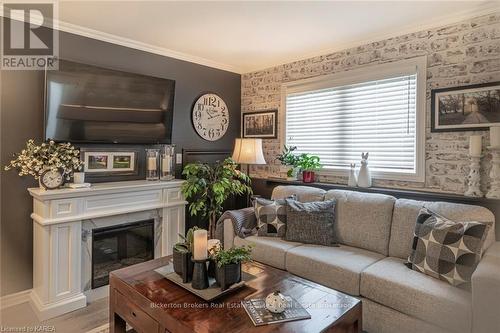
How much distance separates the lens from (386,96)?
10.2ft

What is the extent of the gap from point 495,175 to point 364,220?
106 centimetres

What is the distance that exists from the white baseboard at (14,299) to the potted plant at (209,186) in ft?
5.50

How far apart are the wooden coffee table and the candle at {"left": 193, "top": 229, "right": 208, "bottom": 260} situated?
22 cm

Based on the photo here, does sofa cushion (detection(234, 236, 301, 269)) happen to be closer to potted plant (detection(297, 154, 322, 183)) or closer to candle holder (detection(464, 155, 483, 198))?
potted plant (detection(297, 154, 322, 183))

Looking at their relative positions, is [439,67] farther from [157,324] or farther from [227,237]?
[157,324]

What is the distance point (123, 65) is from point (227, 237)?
84.9 inches

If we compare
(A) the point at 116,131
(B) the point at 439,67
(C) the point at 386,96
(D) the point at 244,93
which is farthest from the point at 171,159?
(B) the point at 439,67

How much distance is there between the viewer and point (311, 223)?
279 cm

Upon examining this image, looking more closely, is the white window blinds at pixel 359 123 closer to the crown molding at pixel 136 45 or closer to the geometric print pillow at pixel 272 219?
the geometric print pillow at pixel 272 219

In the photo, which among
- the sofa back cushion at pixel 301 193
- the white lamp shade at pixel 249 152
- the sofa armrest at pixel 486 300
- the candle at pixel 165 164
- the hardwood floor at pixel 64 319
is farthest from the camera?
the white lamp shade at pixel 249 152

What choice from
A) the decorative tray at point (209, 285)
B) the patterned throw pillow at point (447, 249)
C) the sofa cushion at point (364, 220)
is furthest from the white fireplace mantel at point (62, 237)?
the patterned throw pillow at point (447, 249)

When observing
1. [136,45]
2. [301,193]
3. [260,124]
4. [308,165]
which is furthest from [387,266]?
[136,45]

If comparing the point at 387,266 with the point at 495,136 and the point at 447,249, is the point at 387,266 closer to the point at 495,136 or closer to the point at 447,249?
the point at 447,249

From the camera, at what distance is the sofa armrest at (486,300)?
1.63 metres
